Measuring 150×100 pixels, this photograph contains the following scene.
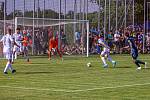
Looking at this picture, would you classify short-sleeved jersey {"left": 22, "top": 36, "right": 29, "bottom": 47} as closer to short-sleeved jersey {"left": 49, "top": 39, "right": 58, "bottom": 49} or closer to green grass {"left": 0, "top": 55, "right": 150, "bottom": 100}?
short-sleeved jersey {"left": 49, "top": 39, "right": 58, "bottom": 49}

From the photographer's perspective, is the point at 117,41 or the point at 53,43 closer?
the point at 53,43

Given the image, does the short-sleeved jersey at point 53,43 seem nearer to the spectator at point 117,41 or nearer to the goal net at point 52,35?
the goal net at point 52,35

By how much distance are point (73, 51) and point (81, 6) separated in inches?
389

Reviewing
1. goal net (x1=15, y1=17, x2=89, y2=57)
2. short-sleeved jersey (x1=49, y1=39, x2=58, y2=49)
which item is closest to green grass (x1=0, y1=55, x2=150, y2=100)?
short-sleeved jersey (x1=49, y1=39, x2=58, y2=49)

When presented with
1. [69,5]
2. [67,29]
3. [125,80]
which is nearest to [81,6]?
[69,5]

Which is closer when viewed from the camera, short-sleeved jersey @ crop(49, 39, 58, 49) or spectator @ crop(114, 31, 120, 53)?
short-sleeved jersey @ crop(49, 39, 58, 49)

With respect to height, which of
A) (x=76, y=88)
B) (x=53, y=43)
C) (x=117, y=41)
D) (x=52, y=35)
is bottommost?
(x=76, y=88)

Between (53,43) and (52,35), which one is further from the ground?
(52,35)

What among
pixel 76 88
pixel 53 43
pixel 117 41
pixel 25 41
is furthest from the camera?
pixel 117 41

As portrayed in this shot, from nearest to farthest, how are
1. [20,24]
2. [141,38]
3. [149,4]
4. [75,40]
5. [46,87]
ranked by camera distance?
[46,87] < [20,24] < [75,40] < [141,38] < [149,4]

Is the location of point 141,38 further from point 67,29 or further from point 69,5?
point 67,29

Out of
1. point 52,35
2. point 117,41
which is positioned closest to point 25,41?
point 52,35

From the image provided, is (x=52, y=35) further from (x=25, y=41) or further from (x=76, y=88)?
(x=76, y=88)

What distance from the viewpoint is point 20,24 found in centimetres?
4288
